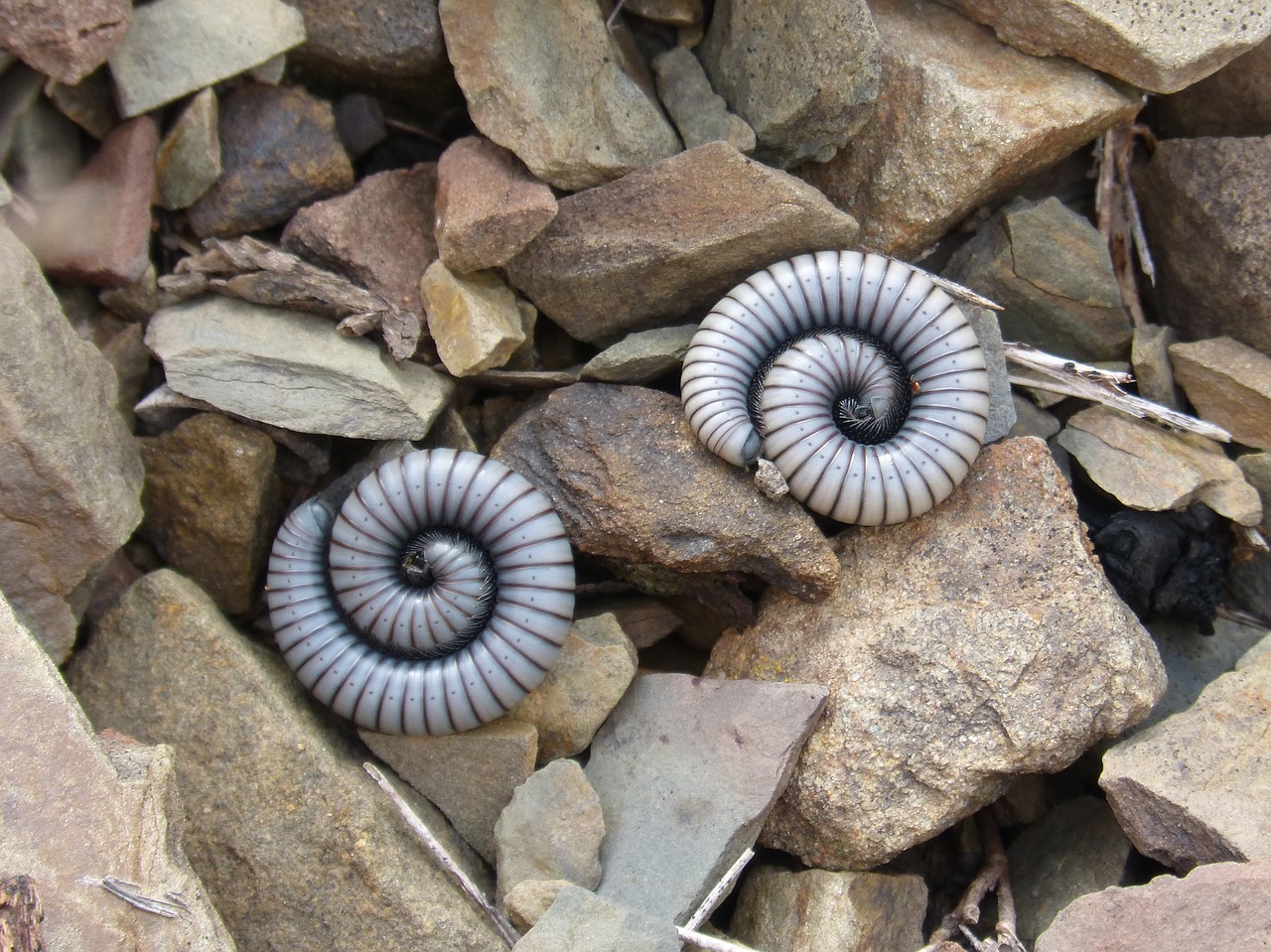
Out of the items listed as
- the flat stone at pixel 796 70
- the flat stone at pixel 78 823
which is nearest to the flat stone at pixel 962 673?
the flat stone at pixel 796 70

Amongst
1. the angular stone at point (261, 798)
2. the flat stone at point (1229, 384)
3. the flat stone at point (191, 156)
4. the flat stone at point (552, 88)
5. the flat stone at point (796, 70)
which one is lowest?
the angular stone at point (261, 798)

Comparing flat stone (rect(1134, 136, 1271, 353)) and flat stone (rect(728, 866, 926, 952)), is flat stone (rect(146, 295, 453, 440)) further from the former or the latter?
flat stone (rect(1134, 136, 1271, 353))

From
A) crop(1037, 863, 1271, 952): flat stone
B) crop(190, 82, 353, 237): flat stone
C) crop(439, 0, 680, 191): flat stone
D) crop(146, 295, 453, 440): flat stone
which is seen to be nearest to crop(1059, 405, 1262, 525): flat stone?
crop(1037, 863, 1271, 952): flat stone

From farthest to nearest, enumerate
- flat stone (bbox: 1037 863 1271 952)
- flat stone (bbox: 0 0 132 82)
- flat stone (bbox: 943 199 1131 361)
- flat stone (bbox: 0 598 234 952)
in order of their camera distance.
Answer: flat stone (bbox: 943 199 1131 361), flat stone (bbox: 0 0 132 82), flat stone (bbox: 1037 863 1271 952), flat stone (bbox: 0 598 234 952)

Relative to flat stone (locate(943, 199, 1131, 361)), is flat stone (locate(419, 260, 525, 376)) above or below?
below

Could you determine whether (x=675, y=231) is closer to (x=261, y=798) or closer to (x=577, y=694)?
(x=577, y=694)

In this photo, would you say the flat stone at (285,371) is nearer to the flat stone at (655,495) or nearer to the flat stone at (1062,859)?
the flat stone at (655,495)

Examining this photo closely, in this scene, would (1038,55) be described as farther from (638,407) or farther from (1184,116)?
(638,407)

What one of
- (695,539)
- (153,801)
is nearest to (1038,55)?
(695,539)
